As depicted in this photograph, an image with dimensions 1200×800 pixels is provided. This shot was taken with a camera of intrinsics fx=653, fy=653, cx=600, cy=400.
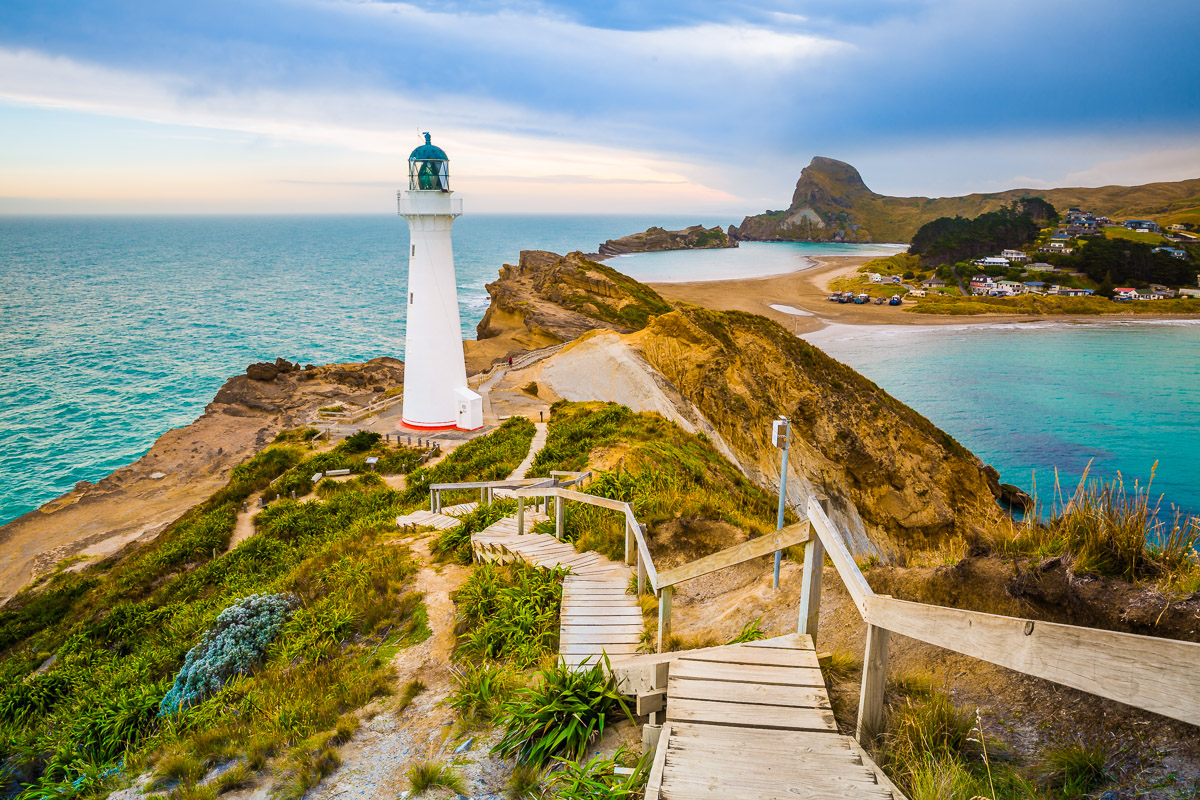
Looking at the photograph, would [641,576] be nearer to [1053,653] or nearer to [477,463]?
[1053,653]

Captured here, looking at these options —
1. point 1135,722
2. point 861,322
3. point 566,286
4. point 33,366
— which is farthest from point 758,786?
point 861,322

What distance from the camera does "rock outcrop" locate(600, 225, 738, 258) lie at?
565 feet

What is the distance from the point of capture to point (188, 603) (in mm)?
12609

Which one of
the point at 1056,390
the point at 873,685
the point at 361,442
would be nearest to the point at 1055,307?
the point at 1056,390

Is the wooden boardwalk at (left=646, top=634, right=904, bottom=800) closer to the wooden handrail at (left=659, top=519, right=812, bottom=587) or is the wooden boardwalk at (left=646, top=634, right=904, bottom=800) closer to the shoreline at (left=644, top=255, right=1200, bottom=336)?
the wooden handrail at (left=659, top=519, right=812, bottom=587)

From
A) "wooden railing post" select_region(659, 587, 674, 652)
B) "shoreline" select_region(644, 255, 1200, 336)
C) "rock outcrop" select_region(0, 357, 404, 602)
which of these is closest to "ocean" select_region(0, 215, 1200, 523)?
"rock outcrop" select_region(0, 357, 404, 602)

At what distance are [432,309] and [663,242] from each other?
6514 inches

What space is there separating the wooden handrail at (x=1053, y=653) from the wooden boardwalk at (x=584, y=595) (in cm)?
206

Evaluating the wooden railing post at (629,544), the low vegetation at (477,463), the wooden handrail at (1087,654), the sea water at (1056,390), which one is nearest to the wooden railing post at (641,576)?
the wooden railing post at (629,544)

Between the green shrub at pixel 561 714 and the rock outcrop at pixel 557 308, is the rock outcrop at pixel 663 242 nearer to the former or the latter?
the rock outcrop at pixel 557 308

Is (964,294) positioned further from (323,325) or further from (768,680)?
(768,680)

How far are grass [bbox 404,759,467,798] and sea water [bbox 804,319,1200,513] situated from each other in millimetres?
22119

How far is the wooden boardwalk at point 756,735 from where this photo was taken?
10.4 ft

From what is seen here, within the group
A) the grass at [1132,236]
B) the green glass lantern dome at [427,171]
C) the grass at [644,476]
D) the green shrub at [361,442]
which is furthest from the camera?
the grass at [1132,236]
